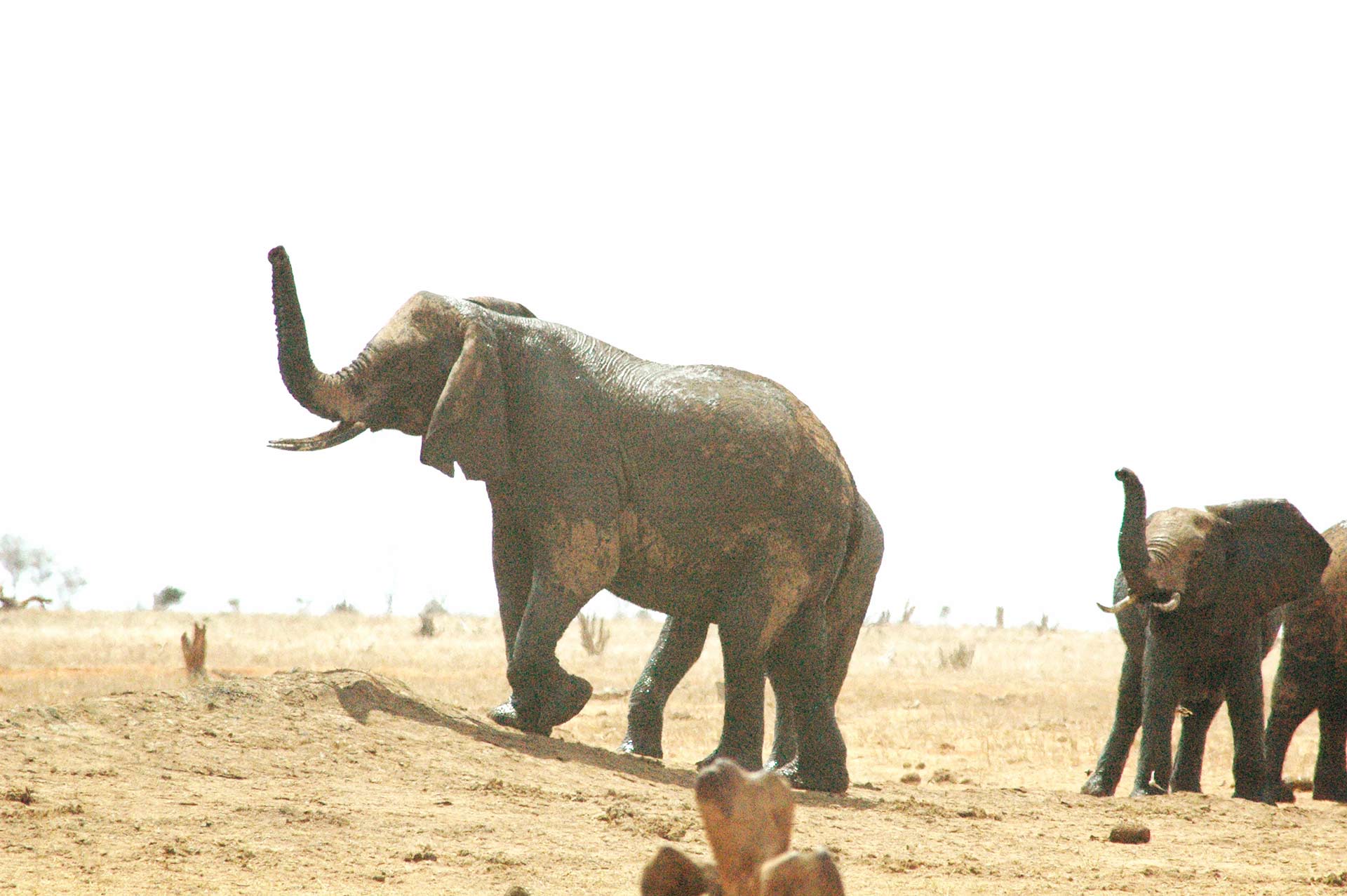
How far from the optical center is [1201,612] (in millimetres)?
12977

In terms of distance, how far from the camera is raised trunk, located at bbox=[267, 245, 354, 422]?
33.0 feet

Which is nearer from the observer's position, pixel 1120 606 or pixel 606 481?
pixel 606 481

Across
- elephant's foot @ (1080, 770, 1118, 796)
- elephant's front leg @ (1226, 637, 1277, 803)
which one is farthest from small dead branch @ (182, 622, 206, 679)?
elephant's front leg @ (1226, 637, 1277, 803)

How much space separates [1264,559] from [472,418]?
654 centimetres

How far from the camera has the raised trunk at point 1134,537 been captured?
12250mm

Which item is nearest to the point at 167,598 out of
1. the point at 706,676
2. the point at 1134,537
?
the point at 706,676

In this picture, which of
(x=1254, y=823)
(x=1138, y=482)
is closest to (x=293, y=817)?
(x=1254, y=823)

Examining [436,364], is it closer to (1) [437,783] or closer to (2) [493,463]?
(2) [493,463]

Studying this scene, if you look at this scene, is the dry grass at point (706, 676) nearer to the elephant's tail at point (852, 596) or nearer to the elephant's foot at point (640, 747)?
the elephant's tail at point (852, 596)

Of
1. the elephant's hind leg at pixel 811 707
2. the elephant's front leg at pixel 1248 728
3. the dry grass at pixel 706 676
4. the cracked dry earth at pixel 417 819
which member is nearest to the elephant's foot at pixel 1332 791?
the dry grass at pixel 706 676

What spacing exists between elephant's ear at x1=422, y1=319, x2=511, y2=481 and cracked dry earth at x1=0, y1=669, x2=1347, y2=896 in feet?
4.88

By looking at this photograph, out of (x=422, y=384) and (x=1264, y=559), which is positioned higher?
(x=422, y=384)

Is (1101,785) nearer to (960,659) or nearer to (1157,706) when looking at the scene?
(1157,706)

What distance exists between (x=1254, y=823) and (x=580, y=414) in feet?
16.4
